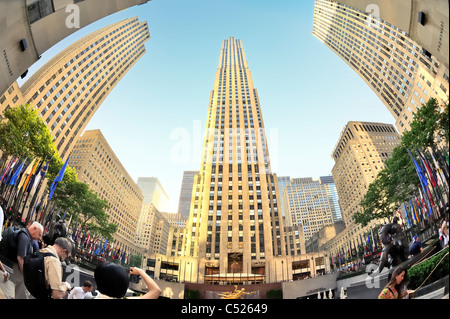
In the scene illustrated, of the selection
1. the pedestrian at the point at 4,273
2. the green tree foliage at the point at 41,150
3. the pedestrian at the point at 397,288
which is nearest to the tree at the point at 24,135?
the green tree foliage at the point at 41,150

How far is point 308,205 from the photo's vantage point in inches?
6481

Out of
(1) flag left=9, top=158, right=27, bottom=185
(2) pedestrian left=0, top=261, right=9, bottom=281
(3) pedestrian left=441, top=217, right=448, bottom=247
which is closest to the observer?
(2) pedestrian left=0, top=261, right=9, bottom=281

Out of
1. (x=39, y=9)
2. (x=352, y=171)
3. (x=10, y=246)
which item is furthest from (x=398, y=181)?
(x=352, y=171)

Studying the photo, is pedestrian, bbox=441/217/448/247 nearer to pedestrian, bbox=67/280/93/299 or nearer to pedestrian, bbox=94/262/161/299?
pedestrian, bbox=94/262/161/299

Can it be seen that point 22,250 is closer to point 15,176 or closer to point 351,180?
point 15,176

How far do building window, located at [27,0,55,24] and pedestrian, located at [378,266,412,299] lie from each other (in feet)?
39.9

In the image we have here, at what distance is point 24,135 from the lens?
24141mm

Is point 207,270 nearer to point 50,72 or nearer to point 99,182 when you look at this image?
point 99,182

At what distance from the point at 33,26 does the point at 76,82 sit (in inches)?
2552

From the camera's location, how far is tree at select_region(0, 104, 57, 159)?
21.7 meters

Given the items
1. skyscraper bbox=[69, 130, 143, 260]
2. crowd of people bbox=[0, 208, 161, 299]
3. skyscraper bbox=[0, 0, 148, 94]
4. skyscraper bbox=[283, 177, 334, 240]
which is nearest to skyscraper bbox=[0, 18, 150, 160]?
skyscraper bbox=[69, 130, 143, 260]

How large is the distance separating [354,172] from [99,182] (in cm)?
7991

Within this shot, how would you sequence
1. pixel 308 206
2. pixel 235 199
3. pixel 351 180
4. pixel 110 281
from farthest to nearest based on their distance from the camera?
pixel 308 206 < pixel 351 180 < pixel 235 199 < pixel 110 281
